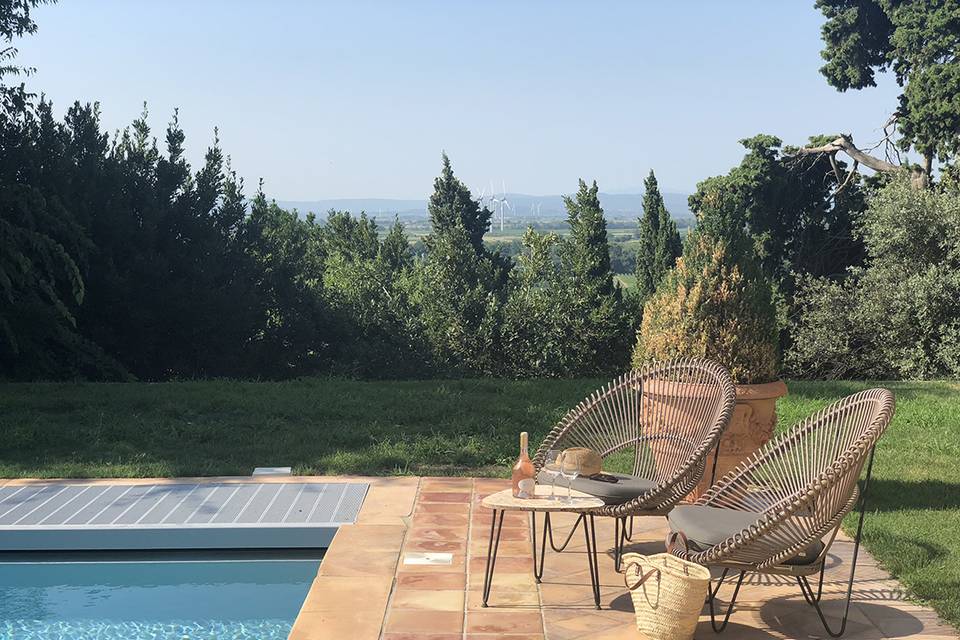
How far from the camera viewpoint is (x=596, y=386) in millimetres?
9336

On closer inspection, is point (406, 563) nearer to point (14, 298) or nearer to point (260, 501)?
point (260, 501)

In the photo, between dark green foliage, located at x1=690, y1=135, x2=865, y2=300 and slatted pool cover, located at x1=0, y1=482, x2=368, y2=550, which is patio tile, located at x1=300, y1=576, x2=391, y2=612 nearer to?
slatted pool cover, located at x1=0, y1=482, x2=368, y2=550

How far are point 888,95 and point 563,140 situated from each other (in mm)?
31434

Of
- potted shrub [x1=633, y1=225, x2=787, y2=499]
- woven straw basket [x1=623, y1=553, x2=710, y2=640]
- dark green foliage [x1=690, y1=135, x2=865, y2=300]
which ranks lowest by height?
woven straw basket [x1=623, y1=553, x2=710, y2=640]

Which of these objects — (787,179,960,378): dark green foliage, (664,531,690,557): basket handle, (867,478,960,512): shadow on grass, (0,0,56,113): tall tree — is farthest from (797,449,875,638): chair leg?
(787,179,960,378): dark green foliage

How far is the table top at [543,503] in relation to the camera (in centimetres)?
385

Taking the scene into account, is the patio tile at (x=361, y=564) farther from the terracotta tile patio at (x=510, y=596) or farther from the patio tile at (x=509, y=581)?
the patio tile at (x=509, y=581)

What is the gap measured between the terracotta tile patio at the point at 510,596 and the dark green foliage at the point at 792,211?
651 inches

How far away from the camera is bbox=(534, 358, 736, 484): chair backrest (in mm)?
4984

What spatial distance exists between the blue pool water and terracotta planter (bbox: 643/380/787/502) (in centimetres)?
190

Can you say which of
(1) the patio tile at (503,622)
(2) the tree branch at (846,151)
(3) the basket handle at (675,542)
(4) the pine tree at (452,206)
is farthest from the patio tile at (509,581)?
(4) the pine tree at (452,206)

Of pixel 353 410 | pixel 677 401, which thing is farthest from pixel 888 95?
pixel 677 401

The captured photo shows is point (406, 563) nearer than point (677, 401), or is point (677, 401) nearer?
point (406, 563)

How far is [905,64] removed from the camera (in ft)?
65.9
